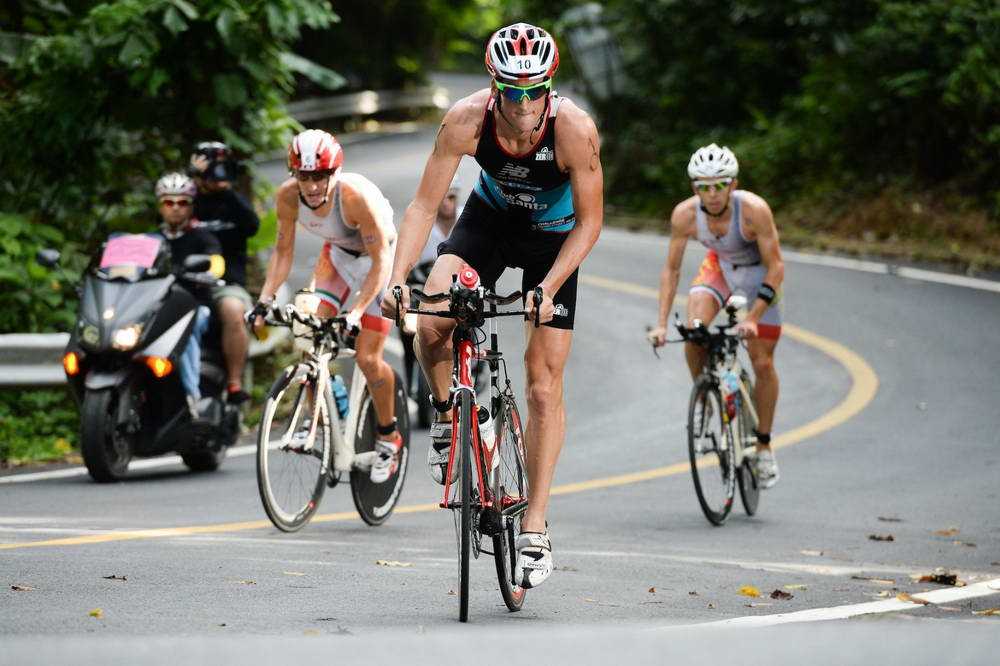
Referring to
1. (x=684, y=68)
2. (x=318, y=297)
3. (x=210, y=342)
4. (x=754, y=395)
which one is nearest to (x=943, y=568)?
(x=754, y=395)

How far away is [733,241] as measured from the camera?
10711 millimetres

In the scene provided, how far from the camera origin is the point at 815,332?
17578 millimetres

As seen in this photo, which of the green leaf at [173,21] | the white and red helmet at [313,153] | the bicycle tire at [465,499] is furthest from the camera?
the green leaf at [173,21]

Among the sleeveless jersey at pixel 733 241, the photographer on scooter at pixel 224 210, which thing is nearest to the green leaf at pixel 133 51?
the photographer on scooter at pixel 224 210

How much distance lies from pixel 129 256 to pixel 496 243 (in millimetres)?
4318

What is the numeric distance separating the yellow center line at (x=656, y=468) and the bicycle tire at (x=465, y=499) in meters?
2.47

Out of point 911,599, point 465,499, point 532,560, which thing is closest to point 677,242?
point 911,599

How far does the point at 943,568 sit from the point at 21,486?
5603mm

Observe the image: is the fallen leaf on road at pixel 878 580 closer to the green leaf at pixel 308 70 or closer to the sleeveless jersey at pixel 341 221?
the sleeveless jersey at pixel 341 221

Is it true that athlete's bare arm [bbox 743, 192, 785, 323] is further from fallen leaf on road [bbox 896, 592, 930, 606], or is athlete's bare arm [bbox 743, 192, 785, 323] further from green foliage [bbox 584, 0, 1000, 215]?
green foliage [bbox 584, 0, 1000, 215]

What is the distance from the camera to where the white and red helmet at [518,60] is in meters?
6.44

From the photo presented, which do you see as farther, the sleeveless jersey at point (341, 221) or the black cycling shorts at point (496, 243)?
the sleeveless jersey at point (341, 221)

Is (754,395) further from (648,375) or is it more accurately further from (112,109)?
(112,109)

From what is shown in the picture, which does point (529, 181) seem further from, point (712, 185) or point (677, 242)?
point (677, 242)
